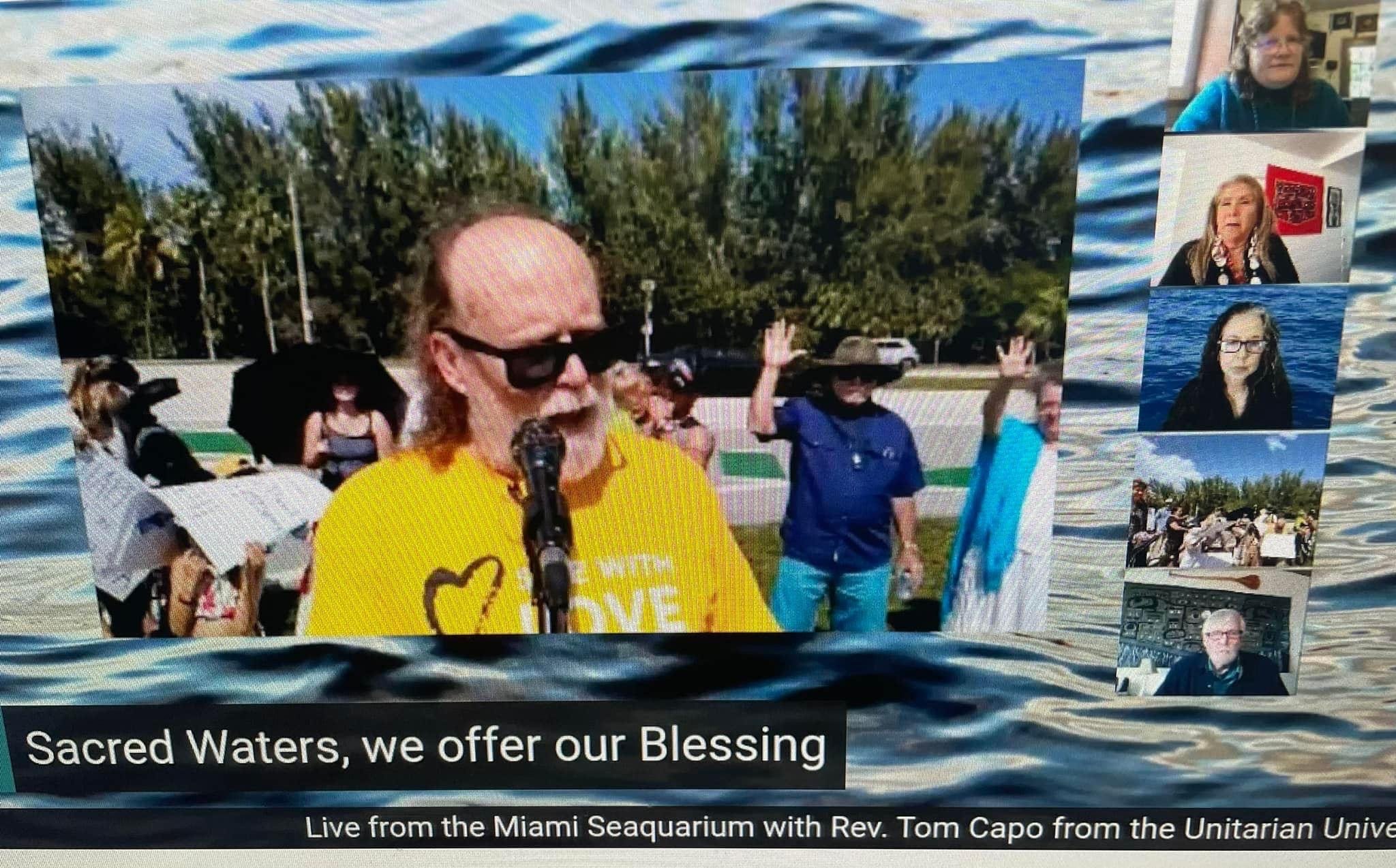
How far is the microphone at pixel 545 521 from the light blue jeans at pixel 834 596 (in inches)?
11.7

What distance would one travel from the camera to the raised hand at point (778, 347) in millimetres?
1140

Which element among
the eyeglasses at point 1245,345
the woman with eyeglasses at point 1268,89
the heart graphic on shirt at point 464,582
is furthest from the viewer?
the heart graphic on shirt at point 464,582

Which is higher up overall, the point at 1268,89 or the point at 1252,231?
the point at 1268,89

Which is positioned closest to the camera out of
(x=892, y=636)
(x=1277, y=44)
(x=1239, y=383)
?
(x=1277, y=44)

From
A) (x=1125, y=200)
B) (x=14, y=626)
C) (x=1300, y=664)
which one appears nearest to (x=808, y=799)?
(x=1300, y=664)

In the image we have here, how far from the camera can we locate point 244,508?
1.21m

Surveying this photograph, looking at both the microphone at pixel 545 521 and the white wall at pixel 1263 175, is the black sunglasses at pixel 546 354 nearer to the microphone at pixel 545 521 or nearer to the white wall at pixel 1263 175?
the microphone at pixel 545 521

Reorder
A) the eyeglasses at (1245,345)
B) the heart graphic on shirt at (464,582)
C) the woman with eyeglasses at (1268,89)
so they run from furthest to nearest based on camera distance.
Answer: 1. the heart graphic on shirt at (464,582)
2. the eyeglasses at (1245,345)
3. the woman with eyeglasses at (1268,89)

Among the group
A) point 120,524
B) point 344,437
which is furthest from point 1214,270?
point 120,524

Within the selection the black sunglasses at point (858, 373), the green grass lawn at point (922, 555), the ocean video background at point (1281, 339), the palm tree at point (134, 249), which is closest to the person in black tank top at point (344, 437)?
the palm tree at point (134, 249)

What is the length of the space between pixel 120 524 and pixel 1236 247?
1.51 m

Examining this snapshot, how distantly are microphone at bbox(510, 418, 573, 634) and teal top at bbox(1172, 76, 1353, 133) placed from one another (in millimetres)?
884
